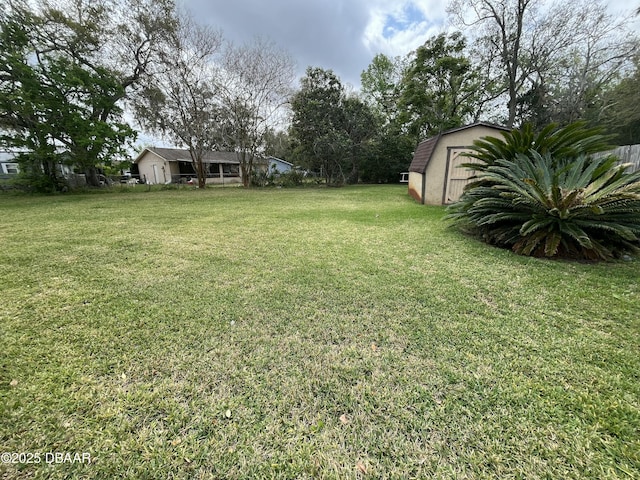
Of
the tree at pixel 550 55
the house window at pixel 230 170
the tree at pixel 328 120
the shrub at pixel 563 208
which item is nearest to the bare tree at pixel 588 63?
the tree at pixel 550 55

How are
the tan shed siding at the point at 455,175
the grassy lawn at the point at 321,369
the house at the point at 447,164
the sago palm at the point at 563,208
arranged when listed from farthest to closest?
the tan shed siding at the point at 455,175 → the house at the point at 447,164 → the sago palm at the point at 563,208 → the grassy lawn at the point at 321,369

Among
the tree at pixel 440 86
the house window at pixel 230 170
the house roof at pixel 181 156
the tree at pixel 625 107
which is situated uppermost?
the tree at pixel 440 86

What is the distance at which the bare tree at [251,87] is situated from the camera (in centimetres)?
1398

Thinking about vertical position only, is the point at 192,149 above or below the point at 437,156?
above

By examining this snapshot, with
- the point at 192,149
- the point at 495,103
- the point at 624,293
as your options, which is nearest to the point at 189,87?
the point at 192,149

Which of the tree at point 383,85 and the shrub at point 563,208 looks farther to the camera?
the tree at point 383,85

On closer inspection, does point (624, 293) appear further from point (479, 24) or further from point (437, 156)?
point (479, 24)

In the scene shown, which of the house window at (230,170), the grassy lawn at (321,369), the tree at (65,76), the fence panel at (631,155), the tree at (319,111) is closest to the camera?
the grassy lawn at (321,369)

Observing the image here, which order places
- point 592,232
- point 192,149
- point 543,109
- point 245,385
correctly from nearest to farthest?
point 245,385
point 592,232
point 192,149
point 543,109

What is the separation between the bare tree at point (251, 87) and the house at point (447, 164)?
1060cm

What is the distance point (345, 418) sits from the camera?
1.32 metres

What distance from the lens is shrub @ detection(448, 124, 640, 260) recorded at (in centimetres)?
330

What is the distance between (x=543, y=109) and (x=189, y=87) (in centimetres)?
2286

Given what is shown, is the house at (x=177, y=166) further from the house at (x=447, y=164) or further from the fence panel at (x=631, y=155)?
the fence panel at (x=631, y=155)
